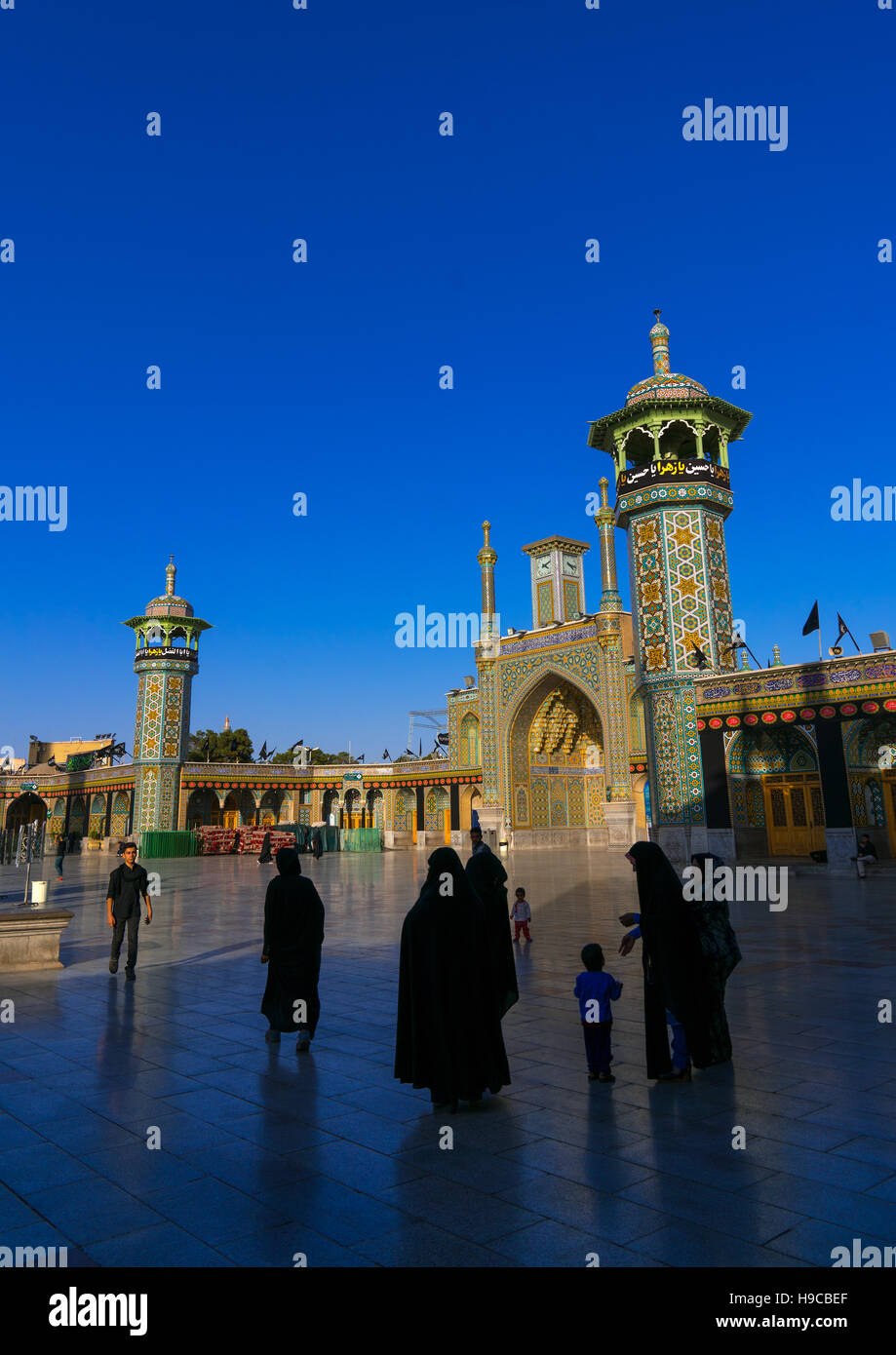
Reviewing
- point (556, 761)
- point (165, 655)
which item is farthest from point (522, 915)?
point (165, 655)

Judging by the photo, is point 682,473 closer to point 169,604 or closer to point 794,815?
point 794,815

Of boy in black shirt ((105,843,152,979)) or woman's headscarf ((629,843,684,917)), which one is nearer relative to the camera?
woman's headscarf ((629,843,684,917))

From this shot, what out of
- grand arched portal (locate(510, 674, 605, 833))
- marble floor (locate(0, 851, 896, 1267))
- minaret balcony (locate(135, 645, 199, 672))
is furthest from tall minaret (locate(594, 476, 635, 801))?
marble floor (locate(0, 851, 896, 1267))

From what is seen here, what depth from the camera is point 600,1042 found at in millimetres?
4352

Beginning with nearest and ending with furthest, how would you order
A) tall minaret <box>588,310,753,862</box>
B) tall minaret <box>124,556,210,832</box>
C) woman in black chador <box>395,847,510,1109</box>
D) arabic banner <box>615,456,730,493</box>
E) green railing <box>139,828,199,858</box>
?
woman in black chador <box>395,847,510,1109</box> → tall minaret <box>588,310,753,862</box> → arabic banner <box>615,456,730,493</box> → green railing <box>139,828,199,858</box> → tall minaret <box>124,556,210,832</box>

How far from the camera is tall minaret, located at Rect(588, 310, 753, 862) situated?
19.7 meters

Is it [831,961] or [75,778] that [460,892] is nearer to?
[831,961]

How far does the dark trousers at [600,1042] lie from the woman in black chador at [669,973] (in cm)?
20

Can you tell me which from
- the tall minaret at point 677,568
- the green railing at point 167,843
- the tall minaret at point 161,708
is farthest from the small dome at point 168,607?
the tall minaret at point 677,568

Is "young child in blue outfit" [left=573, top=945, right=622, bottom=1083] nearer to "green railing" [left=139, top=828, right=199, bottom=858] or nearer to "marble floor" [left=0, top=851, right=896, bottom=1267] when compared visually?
"marble floor" [left=0, top=851, right=896, bottom=1267]

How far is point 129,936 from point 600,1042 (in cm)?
469

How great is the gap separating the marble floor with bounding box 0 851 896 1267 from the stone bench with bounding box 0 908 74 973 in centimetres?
76

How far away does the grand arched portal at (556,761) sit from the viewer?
34.9m

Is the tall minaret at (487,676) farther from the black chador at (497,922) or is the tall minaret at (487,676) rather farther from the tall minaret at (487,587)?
the black chador at (497,922)
